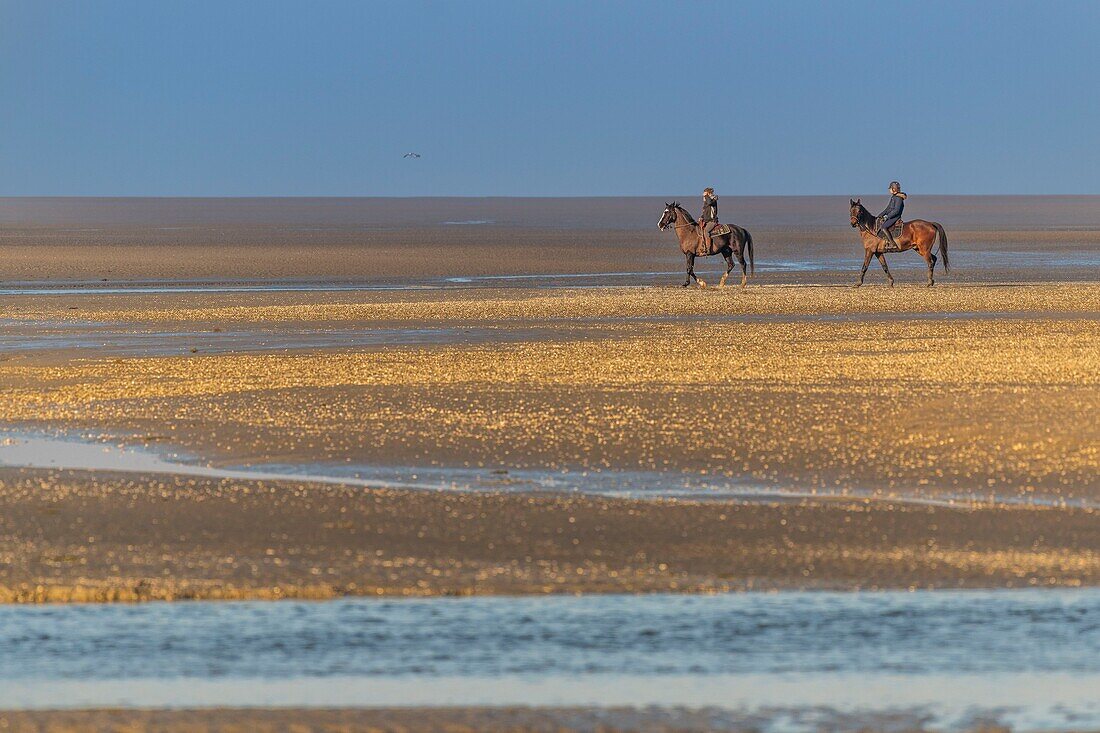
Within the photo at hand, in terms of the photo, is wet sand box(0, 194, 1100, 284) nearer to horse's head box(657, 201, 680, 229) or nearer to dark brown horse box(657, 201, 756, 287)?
dark brown horse box(657, 201, 756, 287)

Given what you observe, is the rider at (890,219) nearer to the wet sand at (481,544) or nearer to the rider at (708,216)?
the rider at (708,216)

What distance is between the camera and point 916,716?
5996 millimetres

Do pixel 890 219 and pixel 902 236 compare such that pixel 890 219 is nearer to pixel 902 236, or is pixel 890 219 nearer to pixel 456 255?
pixel 902 236

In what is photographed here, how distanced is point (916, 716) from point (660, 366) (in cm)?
1248

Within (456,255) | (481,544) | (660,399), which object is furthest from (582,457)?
(456,255)

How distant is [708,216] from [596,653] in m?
28.2

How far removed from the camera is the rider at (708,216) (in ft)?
113

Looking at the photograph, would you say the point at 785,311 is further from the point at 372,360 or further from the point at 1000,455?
the point at 1000,455

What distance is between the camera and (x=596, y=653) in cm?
691

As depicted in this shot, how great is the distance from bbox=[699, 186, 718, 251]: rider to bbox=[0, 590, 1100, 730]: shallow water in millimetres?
26667

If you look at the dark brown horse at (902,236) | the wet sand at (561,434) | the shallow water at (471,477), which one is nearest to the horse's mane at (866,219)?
the dark brown horse at (902,236)

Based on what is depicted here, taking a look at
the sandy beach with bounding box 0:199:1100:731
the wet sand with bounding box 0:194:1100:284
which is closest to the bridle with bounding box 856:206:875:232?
the wet sand with bounding box 0:194:1100:284

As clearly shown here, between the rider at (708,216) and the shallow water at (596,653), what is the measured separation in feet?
87.5

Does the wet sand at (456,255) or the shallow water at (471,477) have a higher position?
the shallow water at (471,477)
